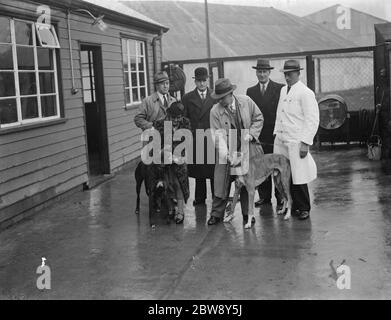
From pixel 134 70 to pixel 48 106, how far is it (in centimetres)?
482

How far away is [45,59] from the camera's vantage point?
29.7ft

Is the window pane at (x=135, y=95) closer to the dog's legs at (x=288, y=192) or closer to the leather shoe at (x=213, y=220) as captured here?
the leather shoe at (x=213, y=220)

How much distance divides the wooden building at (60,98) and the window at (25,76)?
0.05ft

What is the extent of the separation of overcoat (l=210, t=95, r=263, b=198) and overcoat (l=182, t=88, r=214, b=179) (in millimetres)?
771

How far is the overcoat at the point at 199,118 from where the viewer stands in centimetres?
792

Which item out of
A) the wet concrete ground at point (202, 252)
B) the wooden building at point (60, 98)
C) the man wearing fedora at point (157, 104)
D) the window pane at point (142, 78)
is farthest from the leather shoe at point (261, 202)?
the window pane at point (142, 78)

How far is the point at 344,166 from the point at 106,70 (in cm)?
528

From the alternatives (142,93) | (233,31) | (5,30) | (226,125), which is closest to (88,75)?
(142,93)

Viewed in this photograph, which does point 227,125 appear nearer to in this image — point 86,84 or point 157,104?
point 157,104

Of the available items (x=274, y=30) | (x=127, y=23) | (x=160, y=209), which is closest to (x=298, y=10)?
(x=274, y=30)

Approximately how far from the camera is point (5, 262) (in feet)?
19.8
